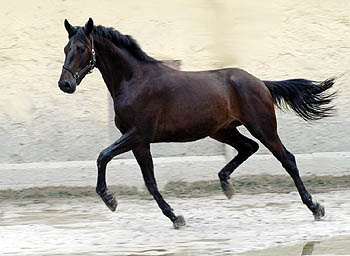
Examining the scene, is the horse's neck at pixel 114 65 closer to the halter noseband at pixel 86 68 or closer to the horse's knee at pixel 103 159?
the halter noseband at pixel 86 68

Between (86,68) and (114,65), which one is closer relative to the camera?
(86,68)

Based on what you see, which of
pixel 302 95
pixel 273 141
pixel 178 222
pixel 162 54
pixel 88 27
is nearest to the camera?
pixel 88 27

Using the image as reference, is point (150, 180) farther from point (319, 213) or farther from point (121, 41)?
point (319, 213)

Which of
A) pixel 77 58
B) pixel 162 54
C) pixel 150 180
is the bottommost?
pixel 150 180

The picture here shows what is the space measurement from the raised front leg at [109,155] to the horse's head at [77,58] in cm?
57

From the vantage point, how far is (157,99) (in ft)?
23.4

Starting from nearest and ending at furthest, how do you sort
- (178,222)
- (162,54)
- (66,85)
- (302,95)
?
(66,85), (178,222), (302,95), (162,54)

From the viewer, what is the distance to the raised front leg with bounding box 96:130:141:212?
6844mm

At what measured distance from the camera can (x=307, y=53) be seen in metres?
9.55

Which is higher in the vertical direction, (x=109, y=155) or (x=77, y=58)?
(x=77, y=58)

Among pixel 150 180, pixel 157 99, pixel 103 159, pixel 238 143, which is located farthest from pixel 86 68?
pixel 238 143

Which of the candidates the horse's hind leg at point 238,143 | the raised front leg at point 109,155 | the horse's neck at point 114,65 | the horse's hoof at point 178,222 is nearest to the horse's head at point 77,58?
the horse's neck at point 114,65

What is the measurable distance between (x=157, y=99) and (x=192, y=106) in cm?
31

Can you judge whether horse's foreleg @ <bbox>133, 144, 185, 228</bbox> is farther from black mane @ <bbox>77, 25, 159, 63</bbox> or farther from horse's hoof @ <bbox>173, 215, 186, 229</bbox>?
black mane @ <bbox>77, 25, 159, 63</bbox>
